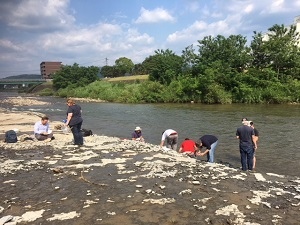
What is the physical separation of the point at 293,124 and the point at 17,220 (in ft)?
95.7

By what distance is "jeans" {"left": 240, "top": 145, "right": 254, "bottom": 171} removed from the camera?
13.3 metres

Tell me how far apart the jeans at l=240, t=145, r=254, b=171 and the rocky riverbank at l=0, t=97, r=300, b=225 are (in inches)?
70.2

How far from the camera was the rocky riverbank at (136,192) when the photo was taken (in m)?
7.52

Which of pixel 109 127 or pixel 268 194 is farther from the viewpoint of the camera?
pixel 109 127

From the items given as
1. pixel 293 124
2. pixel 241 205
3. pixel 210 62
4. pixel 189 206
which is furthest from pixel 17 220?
pixel 210 62

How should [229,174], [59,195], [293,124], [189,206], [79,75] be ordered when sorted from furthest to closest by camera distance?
[79,75]
[293,124]
[229,174]
[59,195]
[189,206]

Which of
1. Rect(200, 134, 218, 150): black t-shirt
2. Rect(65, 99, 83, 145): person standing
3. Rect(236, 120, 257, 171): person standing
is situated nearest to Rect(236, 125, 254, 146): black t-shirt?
Rect(236, 120, 257, 171): person standing

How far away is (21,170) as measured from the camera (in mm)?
11734

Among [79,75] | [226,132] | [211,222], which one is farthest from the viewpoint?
[79,75]

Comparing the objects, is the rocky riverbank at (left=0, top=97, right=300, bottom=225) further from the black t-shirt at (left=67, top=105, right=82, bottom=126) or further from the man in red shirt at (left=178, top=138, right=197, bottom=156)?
the black t-shirt at (left=67, top=105, right=82, bottom=126)

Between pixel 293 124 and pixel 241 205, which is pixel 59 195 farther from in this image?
pixel 293 124

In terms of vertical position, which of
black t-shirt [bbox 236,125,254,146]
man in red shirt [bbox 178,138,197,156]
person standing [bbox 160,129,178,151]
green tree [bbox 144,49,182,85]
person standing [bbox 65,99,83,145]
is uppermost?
green tree [bbox 144,49,182,85]

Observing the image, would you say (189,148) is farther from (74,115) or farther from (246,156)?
(74,115)

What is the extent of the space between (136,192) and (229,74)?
59.1m
